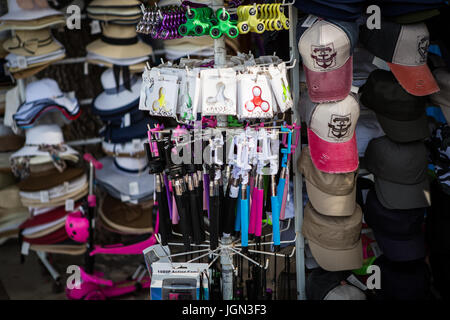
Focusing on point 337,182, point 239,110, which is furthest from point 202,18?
point 337,182

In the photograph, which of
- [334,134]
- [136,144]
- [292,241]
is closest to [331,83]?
[334,134]

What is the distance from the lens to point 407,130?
276 centimetres

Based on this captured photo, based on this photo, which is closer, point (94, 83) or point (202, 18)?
point (202, 18)

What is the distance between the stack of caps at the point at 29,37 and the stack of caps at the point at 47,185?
431 mm

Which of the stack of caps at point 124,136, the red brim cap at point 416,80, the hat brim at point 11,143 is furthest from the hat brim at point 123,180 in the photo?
the red brim cap at point 416,80

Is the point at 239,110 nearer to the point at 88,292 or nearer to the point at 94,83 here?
the point at 88,292

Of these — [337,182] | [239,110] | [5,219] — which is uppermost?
[239,110]

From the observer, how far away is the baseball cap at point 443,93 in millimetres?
2727

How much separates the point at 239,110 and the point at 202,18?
1.47 ft

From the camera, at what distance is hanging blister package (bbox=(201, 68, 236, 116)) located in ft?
7.35

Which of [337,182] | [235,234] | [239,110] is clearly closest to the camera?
[239,110]

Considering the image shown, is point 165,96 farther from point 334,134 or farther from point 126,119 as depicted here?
point 126,119

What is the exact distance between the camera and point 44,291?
375cm

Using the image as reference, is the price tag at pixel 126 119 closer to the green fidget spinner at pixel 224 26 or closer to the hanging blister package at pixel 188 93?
the hanging blister package at pixel 188 93
